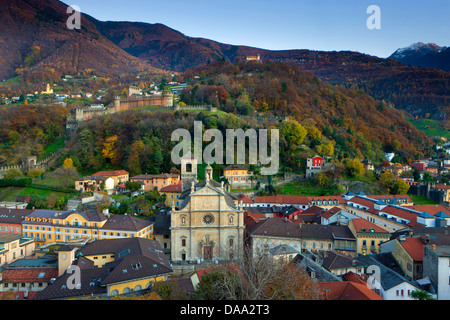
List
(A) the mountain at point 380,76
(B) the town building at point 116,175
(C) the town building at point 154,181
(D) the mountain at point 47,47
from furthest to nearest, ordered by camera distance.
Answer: (A) the mountain at point 380,76 → (D) the mountain at point 47,47 → (B) the town building at point 116,175 → (C) the town building at point 154,181

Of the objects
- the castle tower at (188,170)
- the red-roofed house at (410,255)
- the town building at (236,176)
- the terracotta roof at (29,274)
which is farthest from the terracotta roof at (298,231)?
the town building at (236,176)

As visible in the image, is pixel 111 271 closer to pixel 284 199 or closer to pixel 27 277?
pixel 27 277

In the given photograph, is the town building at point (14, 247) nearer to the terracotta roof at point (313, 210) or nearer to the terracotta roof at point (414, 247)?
the terracotta roof at point (313, 210)

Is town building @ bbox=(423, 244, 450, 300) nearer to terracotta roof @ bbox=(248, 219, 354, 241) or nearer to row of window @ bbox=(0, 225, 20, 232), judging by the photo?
terracotta roof @ bbox=(248, 219, 354, 241)

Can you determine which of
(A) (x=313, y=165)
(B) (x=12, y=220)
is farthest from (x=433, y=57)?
(B) (x=12, y=220)

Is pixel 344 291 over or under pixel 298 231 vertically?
over
